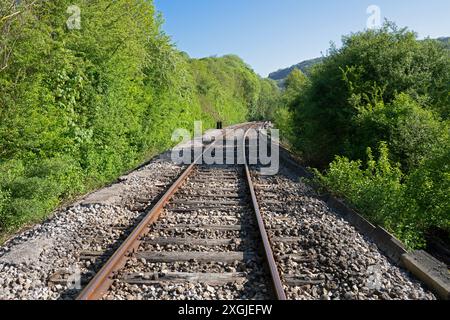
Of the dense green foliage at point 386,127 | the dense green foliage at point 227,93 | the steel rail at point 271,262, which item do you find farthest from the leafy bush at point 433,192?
the dense green foliage at point 227,93

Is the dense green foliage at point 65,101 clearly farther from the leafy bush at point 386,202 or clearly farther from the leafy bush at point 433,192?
the leafy bush at point 433,192

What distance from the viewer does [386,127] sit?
9.35m

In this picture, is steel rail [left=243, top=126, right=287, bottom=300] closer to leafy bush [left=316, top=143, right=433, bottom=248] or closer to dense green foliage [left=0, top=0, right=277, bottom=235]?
leafy bush [left=316, top=143, right=433, bottom=248]

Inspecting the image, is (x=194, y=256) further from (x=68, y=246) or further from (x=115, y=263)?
(x=68, y=246)

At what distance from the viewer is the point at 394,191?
22.4 feet

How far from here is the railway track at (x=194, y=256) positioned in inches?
156

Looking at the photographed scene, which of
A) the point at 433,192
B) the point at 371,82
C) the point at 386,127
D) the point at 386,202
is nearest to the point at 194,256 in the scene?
the point at 386,202

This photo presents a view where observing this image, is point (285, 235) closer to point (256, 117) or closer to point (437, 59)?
point (437, 59)

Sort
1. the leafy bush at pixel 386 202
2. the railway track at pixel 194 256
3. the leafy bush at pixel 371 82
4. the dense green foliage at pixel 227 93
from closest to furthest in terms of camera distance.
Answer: the railway track at pixel 194 256, the leafy bush at pixel 386 202, the leafy bush at pixel 371 82, the dense green foliage at pixel 227 93

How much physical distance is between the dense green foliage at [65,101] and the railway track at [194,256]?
2.36m

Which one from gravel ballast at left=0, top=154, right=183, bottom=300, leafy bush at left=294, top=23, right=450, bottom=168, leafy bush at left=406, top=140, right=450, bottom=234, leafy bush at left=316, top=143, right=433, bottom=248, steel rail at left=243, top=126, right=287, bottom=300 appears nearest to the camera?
steel rail at left=243, top=126, right=287, bottom=300

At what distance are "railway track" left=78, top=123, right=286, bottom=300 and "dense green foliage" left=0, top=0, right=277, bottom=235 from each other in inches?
92.7

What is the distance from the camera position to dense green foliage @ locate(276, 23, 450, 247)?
21.6 feet

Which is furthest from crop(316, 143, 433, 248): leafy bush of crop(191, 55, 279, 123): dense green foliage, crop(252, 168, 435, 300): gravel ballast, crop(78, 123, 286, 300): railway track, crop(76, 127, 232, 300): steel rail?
crop(191, 55, 279, 123): dense green foliage
